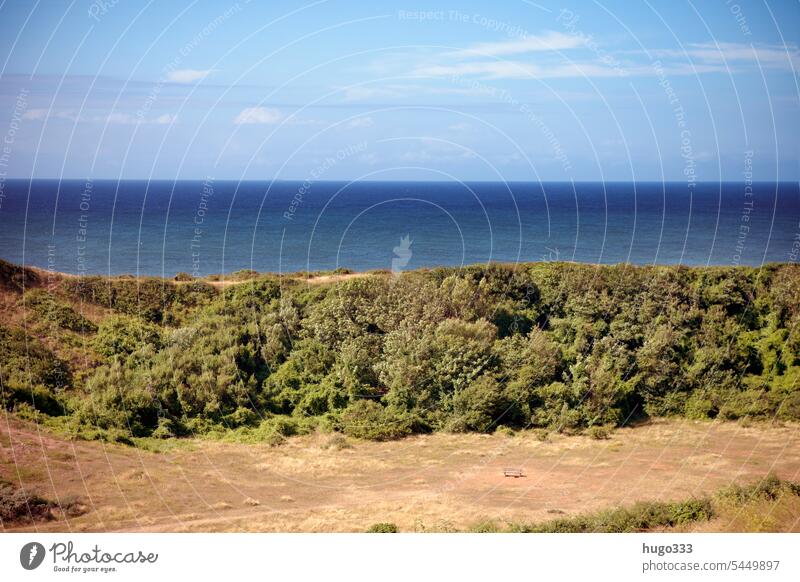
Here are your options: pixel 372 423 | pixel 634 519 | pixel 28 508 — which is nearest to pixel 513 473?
pixel 634 519

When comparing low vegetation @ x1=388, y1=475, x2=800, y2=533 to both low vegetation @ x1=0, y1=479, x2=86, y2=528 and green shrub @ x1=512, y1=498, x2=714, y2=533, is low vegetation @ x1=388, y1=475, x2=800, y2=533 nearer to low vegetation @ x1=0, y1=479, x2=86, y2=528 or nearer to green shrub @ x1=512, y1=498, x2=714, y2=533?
green shrub @ x1=512, y1=498, x2=714, y2=533

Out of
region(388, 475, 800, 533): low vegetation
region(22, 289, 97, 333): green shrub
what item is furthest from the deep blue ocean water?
Result: region(388, 475, 800, 533): low vegetation

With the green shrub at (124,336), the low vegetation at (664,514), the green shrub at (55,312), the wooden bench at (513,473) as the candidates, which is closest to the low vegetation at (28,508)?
the low vegetation at (664,514)

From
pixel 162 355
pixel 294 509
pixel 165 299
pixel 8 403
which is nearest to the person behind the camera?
pixel 294 509

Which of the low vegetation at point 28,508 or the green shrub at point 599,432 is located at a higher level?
the green shrub at point 599,432

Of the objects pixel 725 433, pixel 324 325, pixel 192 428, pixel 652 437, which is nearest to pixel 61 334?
pixel 192 428

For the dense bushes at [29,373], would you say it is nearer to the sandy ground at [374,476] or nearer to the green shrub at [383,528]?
the sandy ground at [374,476]
